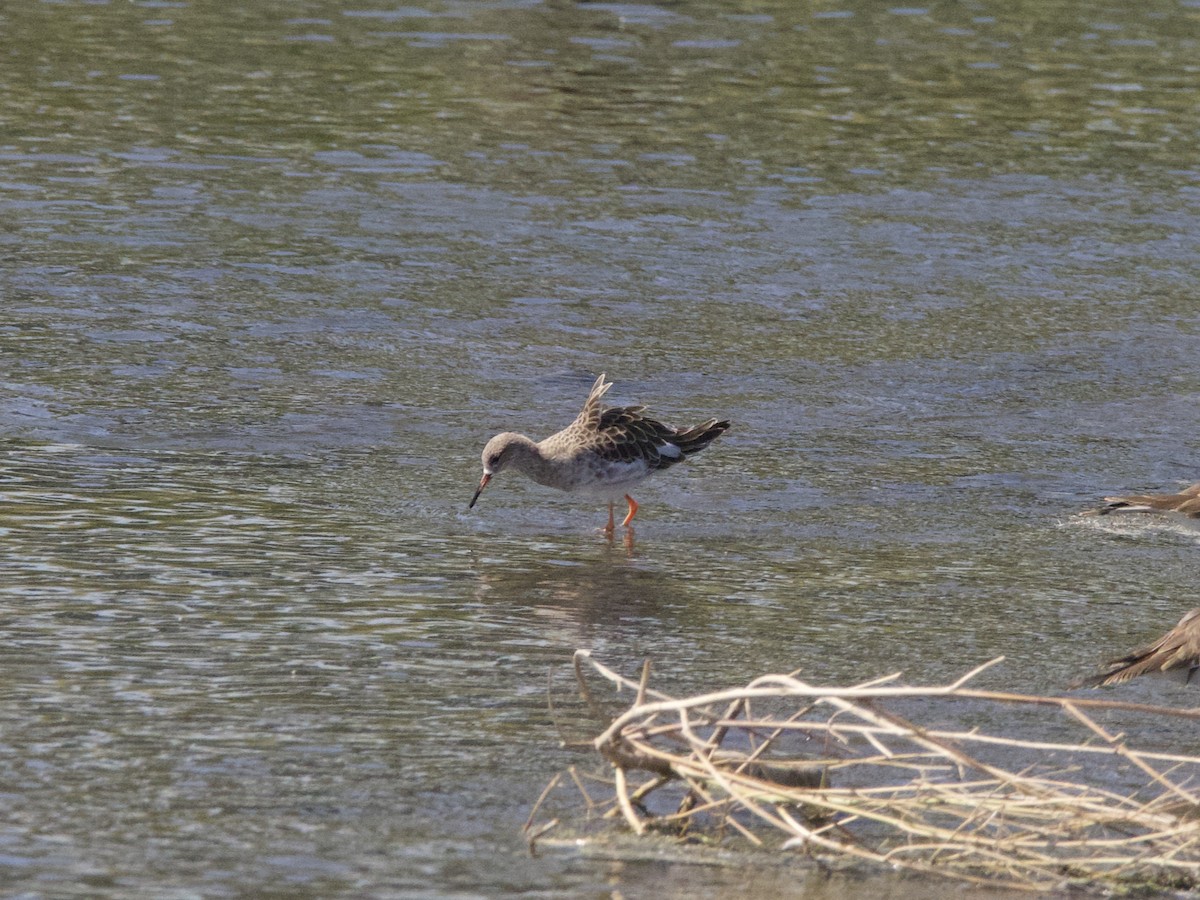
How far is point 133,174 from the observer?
60.2ft

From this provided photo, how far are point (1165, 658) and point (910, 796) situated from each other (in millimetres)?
1605

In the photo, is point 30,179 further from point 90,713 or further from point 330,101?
point 90,713

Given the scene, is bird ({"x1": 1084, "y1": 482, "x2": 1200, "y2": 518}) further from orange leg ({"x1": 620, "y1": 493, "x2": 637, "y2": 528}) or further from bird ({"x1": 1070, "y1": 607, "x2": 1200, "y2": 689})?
orange leg ({"x1": 620, "y1": 493, "x2": 637, "y2": 528})

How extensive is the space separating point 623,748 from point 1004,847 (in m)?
1.29

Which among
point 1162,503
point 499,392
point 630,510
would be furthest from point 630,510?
point 1162,503

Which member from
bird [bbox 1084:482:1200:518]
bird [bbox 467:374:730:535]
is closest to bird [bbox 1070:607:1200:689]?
bird [bbox 1084:482:1200:518]

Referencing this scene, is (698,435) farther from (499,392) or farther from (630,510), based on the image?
(499,392)

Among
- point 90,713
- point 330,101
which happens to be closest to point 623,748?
point 90,713

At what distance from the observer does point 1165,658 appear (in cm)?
813

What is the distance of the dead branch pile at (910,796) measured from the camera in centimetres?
617

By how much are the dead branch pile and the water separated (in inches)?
10.6

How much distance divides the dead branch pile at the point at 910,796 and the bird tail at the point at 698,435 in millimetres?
4209

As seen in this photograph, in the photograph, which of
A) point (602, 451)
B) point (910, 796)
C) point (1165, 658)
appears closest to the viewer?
point (910, 796)

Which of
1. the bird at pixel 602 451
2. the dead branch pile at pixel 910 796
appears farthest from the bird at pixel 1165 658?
the bird at pixel 602 451
